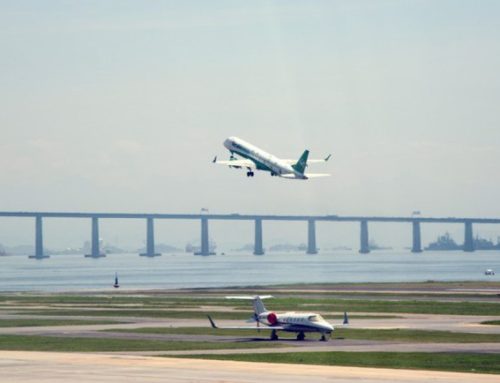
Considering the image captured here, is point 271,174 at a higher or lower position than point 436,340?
higher

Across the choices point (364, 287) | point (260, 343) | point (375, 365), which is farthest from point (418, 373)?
point (364, 287)

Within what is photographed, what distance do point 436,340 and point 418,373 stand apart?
74.1 ft

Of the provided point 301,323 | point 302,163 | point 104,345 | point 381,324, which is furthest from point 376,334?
point 302,163

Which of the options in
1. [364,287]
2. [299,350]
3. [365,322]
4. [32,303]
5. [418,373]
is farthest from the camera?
[364,287]

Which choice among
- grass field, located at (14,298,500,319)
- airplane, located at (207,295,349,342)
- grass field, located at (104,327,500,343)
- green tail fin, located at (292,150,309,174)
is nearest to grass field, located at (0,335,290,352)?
airplane, located at (207,295,349,342)

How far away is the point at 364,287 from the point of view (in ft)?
607

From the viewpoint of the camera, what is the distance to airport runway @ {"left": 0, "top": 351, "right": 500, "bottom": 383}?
213 ft

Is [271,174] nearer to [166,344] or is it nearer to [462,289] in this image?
[462,289]

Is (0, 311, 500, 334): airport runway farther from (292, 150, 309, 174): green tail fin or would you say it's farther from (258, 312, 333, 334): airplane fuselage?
(292, 150, 309, 174): green tail fin

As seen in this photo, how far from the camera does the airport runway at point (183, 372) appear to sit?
64.8 meters

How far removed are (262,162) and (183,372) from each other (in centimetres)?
10910

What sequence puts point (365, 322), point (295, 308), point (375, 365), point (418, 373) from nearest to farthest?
1. point (418, 373)
2. point (375, 365)
3. point (365, 322)
4. point (295, 308)

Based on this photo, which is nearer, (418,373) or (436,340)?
(418,373)

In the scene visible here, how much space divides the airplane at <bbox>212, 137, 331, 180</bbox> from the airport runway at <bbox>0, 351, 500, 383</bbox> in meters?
95.7
